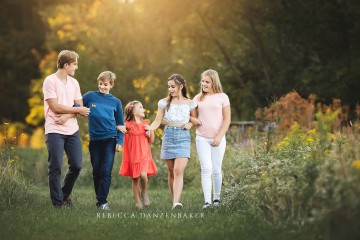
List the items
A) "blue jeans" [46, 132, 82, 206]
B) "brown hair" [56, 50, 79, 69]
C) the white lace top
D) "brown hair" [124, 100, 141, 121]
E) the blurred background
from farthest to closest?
"brown hair" [124, 100, 141, 121], the white lace top, "brown hair" [56, 50, 79, 69], "blue jeans" [46, 132, 82, 206], the blurred background

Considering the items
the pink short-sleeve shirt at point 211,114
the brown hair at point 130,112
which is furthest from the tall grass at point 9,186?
the pink short-sleeve shirt at point 211,114

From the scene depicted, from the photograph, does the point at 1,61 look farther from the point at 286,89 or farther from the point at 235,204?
the point at 235,204

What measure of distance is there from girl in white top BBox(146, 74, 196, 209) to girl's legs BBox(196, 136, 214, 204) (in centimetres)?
20

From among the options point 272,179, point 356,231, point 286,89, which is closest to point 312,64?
point 286,89

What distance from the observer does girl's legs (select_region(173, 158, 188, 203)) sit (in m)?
9.59

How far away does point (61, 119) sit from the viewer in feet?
30.6

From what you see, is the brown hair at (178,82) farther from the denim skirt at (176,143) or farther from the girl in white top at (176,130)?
the denim skirt at (176,143)

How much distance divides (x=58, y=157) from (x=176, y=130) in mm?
1627

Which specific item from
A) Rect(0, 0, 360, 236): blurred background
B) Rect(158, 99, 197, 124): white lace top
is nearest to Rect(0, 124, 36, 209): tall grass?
Rect(0, 0, 360, 236): blurred background

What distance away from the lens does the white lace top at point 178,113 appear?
9.82 meters

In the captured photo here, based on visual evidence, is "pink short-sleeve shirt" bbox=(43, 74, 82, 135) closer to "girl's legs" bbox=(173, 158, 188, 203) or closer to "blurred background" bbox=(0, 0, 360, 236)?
"blurred background" bbox=(0, 0, 360, 236)

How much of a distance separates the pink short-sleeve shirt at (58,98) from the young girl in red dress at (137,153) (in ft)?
3.21

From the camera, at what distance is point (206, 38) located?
30.4m

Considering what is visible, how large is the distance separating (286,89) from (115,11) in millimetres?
6751
